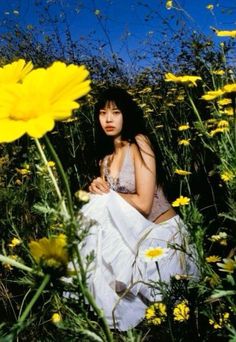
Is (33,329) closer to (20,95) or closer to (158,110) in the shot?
(20,95)

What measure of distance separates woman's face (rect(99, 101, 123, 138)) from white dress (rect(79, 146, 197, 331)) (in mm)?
381

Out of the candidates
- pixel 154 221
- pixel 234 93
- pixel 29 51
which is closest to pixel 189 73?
pixel 154 221

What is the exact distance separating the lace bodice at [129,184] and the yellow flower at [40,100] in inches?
83.8

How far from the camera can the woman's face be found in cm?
266

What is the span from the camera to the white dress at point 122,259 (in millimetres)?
2076

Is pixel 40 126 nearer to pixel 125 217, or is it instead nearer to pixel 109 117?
pixel 125 217

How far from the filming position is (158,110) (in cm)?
320

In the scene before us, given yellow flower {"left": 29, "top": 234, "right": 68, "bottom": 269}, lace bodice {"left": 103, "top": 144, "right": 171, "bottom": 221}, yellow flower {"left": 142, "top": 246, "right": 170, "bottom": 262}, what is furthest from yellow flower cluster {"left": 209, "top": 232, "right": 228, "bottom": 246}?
lace bodice {"left": 103, "top": 144, "right": 171, "bottom": 221}

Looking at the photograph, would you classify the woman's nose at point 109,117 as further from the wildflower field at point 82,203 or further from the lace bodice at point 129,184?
the wildflower field at point 82,203

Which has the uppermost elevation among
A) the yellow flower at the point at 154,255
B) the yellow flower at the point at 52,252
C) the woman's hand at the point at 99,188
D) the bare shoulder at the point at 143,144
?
the bare shoulder at the point at 143,144

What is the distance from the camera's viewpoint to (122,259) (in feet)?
7.16

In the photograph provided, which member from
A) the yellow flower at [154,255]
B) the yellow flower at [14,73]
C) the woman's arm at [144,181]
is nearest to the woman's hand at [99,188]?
the woman's arm at [144,181]

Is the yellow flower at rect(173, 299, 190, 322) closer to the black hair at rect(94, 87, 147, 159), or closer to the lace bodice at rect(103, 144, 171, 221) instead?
the lace bodice at rect(103, 144, 171, 221)

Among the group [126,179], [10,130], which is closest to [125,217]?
[126,179]
